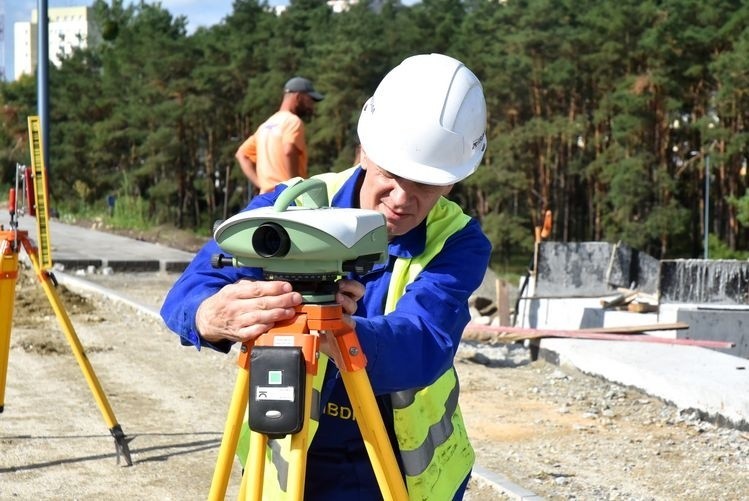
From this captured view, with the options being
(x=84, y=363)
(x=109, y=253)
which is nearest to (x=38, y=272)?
(x=84, y=363)

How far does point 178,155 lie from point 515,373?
1764 inches

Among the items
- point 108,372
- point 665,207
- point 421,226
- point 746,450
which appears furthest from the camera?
point 665,207

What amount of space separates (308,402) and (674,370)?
19.1 feet

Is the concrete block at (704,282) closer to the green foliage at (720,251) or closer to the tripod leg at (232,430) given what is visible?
the tripod leg at (232,430)

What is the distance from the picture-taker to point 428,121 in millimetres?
2008

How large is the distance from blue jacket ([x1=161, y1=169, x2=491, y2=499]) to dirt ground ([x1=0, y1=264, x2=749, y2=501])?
2781 mm

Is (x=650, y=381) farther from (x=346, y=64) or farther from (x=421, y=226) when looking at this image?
(x=346, y=64)

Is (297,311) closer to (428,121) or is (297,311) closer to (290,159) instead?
(428,121)

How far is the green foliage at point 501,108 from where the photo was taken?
41312 mm

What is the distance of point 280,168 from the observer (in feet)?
27.1

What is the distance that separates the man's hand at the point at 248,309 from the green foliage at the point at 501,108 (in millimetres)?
34586

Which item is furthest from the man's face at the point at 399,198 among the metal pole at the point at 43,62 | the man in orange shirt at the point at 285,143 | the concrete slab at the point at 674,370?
the metal pole at the point at 43,62

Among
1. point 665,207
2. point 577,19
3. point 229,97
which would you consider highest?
point 577,19

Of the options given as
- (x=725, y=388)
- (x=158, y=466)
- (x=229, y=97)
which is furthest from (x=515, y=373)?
(x=229, y=97)
